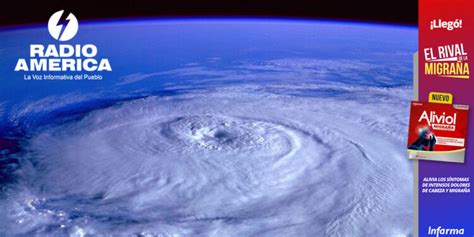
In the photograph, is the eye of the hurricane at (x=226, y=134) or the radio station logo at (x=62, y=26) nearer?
the radio station logo at (x=62, y=26)

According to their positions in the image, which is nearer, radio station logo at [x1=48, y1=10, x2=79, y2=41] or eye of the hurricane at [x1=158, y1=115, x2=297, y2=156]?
radio station logo at [x1=48, y1=10, x2=79, y2=41]

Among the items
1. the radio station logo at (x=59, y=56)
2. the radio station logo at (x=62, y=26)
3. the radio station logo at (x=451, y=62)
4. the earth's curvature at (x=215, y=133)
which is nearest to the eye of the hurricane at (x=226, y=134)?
the earth's curvature at (x=215, y=133)

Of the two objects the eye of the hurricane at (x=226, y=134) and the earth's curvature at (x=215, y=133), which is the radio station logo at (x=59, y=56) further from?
the eye of the hurricane at (x=226, y=134)

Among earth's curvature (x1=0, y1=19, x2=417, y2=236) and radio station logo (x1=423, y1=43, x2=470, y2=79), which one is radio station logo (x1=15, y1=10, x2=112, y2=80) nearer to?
earth's curvature (x1=0, y1=19, x2=417, y2=236)

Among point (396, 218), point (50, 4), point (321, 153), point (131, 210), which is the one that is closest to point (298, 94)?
point (321, 153)

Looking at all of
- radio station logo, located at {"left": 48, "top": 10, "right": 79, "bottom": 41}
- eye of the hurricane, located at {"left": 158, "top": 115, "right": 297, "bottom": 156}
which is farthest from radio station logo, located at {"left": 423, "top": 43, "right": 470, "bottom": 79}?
radio station logo, located at {"left": 48, "top": 10, "right": 79, "bottom": 41}

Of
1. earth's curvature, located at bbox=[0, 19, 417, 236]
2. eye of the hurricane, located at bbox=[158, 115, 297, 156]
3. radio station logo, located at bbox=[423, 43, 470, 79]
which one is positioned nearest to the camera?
earth's curvature, located at bbox=[0, 19, 417, 236]

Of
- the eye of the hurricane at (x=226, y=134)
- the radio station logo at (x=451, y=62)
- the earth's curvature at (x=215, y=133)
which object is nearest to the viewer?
the earth's curvature at (x=215, y=133)

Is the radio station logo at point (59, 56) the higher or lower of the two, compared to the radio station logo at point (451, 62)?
higher
